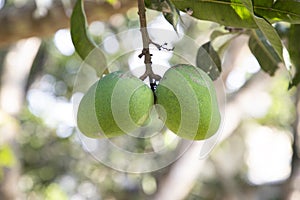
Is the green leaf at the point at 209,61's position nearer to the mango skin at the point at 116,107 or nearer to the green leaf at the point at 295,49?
the green leaf at the point at 295,49

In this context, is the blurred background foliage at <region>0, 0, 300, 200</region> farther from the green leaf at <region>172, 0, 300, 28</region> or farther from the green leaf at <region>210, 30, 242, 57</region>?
the green leaf at <region>172, 0, 300, 28</region>

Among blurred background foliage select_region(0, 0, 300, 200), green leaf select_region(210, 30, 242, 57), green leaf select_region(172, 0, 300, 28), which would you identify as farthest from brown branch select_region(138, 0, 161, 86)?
blurred background foliage select_region(0, 0, 300, 200)

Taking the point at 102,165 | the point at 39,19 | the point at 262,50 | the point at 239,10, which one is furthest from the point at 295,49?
the point at 102,165

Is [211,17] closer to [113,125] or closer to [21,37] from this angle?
[113,125]

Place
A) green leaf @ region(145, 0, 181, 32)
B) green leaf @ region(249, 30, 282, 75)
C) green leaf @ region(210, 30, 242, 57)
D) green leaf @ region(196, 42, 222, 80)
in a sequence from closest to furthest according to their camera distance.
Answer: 1. green leaf @ region(145, 0, 181, 32)
2. green leaf @ region(196, 42, 222, 80)
3. green leaf @ region(249, 30, 282, 75)
4. green leaf @ region(210, 30, 242, 57)

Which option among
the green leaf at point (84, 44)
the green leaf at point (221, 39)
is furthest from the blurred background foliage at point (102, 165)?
the green leaf at point (84, 44)
